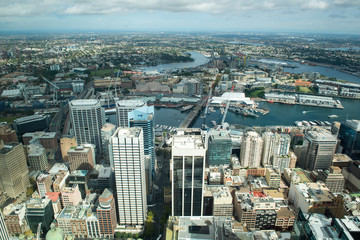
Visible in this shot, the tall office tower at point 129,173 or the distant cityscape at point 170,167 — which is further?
the tall office tower at point 129,173

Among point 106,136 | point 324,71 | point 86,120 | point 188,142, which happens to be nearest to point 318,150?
point 188,142

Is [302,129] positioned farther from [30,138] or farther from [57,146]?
[30,138]

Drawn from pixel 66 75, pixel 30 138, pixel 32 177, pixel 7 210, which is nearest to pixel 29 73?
pixel 66 75

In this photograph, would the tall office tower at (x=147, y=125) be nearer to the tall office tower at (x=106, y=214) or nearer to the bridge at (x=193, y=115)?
the tall office tower at (x=106, y=214)

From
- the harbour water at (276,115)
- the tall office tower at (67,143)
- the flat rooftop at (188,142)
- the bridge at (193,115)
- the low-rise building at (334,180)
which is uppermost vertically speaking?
the flat rooftop at (188,142)

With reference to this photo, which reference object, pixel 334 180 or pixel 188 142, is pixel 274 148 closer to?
pixel 334 180

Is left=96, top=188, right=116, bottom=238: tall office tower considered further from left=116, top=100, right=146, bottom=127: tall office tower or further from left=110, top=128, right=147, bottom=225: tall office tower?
left=116, top=100, right=146, bottom=127: tall office tower

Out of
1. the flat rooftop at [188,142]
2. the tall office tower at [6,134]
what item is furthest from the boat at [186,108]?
the flat rooftop at [188,142]
